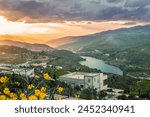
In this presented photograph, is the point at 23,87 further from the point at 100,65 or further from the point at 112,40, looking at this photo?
the point at 112,40

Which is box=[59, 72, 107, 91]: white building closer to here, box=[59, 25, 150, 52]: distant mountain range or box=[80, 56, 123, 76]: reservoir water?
box=[80, 56, 123, 76]: reservoir water

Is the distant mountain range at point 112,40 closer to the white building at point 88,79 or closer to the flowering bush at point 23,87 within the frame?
the white building at point 88,79

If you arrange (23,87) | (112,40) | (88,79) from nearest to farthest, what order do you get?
(23,87), (88,79), (112,40)

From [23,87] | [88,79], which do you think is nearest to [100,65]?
[88,79]

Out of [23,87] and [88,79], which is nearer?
[23,87]

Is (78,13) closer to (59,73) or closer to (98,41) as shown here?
(98,41)

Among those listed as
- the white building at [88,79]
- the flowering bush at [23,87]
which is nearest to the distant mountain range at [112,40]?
the white building at [88,79]

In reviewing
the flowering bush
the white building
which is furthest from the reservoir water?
the flowering bush
